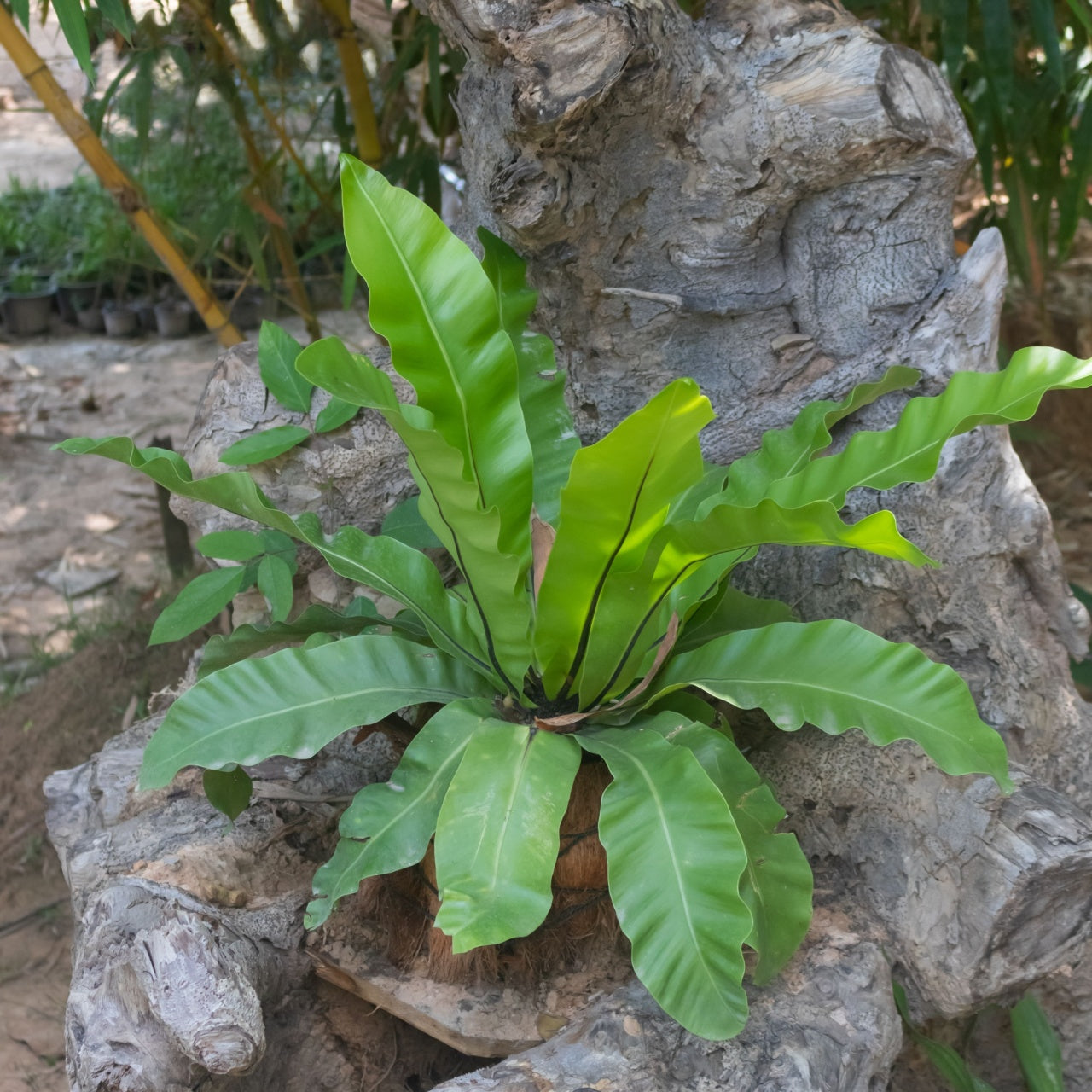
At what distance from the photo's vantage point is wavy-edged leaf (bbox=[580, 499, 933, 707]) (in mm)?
861

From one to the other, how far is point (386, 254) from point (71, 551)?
2.41 metres

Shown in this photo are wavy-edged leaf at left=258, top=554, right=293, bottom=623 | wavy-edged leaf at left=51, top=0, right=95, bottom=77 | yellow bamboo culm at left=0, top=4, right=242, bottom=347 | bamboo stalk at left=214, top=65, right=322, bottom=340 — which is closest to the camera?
wavy-edged leaf at left=258, top=554, right=293, bottom=623

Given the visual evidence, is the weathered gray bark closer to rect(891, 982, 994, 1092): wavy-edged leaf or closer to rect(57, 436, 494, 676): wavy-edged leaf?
rect(891, 982, 994, 1092): wavy-edged leaf

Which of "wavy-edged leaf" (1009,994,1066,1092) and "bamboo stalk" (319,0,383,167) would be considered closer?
"wavy-edged leaf" (1009,994,1066,1092)

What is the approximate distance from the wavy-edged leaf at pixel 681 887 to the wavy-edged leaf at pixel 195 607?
0.57 meters

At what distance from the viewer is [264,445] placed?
53.1 inches

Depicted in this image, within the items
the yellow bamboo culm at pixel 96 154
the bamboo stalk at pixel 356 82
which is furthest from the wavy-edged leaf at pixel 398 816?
the bamboo stalk at pixel 356 82

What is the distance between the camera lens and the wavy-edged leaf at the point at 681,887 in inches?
33.5

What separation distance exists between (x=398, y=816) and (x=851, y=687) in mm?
430

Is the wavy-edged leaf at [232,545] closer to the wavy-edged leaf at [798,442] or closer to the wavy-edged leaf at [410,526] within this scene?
the wavy-edged leaf at [410,526]

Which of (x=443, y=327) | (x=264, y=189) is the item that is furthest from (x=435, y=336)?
(x=264, y=189)

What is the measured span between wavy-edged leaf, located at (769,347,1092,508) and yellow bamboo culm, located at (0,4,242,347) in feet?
4.63

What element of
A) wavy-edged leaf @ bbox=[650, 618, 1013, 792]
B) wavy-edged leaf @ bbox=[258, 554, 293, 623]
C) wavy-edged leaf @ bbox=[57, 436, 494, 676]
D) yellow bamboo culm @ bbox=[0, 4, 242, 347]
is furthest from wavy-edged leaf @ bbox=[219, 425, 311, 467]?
yellow bamboo culm @ bbox=[0, 4, 242, 347]

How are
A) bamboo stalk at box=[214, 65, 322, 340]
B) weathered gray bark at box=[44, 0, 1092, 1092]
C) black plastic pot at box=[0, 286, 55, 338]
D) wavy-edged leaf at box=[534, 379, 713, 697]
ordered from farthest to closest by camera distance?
black plastic pot at box=[0, 286, 55, 338], bamboo stalk at box=[214, 65, 322, 340], weathered gray bark at box=[44, 0, 1092, 1092], wavy-edged leaf at box=[534, 379, 713, 697]
